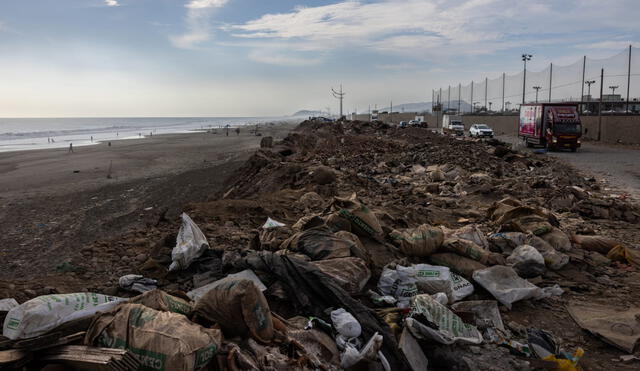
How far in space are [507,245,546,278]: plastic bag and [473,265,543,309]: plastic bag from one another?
43 cm

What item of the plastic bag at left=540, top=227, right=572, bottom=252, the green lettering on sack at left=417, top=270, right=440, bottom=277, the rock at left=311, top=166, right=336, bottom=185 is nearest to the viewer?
the green lettering on sack at left=417, top=270, right=440, bottom=277

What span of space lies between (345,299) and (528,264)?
2.59 metres

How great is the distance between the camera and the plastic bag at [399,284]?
4.20m

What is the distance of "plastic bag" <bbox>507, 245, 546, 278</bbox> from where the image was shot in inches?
195

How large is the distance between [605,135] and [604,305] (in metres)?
28.8

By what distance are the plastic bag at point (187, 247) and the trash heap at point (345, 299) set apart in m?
0.02

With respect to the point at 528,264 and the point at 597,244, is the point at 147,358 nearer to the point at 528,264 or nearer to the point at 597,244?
the point at 528,264

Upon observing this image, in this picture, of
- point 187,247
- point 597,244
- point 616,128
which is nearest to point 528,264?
point 597,244

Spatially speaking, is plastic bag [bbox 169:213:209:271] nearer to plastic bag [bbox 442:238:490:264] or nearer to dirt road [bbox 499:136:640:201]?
plastic bag [bbox 442:238:490:264]

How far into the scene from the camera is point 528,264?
4.99m

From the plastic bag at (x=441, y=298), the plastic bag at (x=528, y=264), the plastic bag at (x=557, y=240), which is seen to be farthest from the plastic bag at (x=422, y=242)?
the plastic bag at (x=557, y=240)

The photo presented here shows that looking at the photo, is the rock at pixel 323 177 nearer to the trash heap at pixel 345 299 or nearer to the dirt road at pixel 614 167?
the trash heap at pixel 345 299

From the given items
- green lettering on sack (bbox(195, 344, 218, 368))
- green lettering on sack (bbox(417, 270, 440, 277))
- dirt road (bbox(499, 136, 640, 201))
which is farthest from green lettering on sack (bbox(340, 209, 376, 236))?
dirt road (bbox(499, 136, 640, 201))

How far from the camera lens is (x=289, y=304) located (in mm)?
3832
